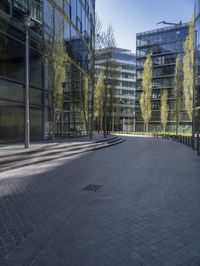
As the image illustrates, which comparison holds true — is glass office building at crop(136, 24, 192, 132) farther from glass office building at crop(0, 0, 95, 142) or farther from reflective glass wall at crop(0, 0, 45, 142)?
reflective glass wall at crop(0, 0, 45, 142)

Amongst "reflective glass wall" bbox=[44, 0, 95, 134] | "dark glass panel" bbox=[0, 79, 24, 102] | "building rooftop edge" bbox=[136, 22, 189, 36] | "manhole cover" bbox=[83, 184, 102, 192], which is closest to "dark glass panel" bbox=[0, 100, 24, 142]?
"dark glass panel" bbox=[0, 79, 24, 102]

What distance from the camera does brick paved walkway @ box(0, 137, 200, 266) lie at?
11.1 ft

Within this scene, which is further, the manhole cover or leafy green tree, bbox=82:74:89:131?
leafy green tree, bbox=82:74:89:131

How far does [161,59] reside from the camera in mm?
63250

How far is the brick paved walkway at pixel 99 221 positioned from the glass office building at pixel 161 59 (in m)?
52.9

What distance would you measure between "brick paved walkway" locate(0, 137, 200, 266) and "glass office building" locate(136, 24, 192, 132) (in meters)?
52.9

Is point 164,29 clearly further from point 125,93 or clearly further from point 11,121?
point 11,121

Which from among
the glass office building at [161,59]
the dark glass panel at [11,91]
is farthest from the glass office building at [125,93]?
the dark glass panel at [11,91]

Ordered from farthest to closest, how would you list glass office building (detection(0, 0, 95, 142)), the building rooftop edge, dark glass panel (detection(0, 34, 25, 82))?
the building rooftop edge, dark glass panel (detection(0, 34, 25, 82)), glass office building (detection(0, 0, 95, 142))

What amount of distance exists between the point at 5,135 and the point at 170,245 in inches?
566

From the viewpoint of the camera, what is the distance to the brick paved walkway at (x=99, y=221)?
3373mm

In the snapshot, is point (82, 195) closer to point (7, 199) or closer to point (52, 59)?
point (7, 199)

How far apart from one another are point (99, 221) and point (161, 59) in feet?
212

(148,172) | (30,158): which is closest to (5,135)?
(30,158)
